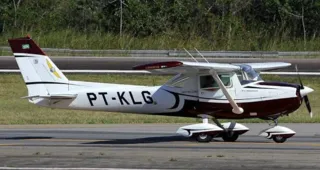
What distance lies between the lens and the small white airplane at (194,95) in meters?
17.8

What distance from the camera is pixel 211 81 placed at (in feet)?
60.2

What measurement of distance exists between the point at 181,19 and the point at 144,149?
2600 centimetres

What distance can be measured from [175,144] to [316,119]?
6.91 meters

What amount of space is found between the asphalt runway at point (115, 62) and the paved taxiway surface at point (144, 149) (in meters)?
12.1

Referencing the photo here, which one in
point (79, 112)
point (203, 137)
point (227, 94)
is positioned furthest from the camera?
point (79, 112)

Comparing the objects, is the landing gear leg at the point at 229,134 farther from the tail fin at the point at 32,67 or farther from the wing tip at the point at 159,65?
the tail fin at the point at 32,67

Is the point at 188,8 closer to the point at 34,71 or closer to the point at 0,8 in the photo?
the point at 0,8

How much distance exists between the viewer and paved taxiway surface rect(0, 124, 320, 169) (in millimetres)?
13930

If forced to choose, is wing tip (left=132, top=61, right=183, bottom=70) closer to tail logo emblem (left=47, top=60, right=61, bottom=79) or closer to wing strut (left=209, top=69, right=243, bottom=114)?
wing strut (left=209, top=69, right=243, bottom=114)

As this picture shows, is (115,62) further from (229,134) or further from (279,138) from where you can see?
(279,138)

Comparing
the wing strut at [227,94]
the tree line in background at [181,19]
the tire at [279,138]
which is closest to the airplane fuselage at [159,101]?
the wing strut at [227,94]

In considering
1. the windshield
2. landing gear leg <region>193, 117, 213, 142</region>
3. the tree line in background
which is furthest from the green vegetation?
the tree line in background

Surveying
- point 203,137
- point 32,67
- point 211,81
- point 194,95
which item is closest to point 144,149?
point 203,137

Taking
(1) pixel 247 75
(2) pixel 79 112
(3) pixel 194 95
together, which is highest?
(1) pixel 247 75
